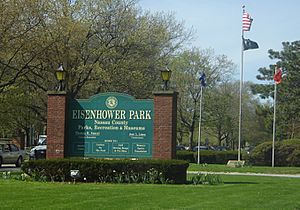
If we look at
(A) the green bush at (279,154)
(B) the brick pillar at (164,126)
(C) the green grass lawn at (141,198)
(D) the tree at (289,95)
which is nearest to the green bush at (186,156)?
(A) the green bush at (279,154)

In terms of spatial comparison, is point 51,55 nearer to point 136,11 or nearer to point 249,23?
point 136,11

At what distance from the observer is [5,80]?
128 feet

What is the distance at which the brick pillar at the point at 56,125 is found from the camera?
22.9 meters

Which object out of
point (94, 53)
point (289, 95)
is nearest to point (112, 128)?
point (94, 53)

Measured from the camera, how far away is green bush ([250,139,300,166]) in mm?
44594

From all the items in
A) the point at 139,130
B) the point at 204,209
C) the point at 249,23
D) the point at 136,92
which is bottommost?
the point at 204,209

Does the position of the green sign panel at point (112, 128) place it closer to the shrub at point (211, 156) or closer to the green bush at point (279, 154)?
the green bush at point (279, 154)

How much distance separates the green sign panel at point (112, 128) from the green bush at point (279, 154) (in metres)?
24.4

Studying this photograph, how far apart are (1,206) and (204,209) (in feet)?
14.1

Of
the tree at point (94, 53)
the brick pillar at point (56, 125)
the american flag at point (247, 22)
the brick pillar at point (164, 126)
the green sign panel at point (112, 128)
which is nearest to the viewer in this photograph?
the brick pillar at point (164, 126)

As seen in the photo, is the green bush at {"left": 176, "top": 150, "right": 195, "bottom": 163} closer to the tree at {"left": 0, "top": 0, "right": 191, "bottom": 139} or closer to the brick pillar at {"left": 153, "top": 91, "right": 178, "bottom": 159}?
the tree at {"left": 0, "top": 0, "right": 191, "bottom": 139}

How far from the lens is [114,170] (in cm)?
2125

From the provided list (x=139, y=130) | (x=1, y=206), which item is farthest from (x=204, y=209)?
(x=139, y=130)

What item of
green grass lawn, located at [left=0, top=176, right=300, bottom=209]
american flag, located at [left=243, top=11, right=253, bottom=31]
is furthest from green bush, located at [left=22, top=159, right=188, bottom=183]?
american flag, located at [left=243, top=11, right=253, bottom=31]
